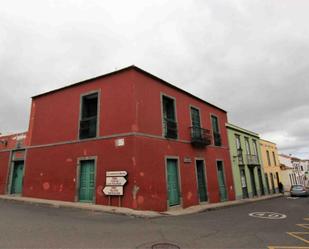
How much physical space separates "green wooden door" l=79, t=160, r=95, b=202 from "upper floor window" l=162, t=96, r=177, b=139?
421 centimetres

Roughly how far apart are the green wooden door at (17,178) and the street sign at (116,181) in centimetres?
716

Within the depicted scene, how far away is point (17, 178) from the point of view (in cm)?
1384

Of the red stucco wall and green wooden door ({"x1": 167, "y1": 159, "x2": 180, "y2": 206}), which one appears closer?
green wooden door ({"x1": 167, "y1": 159, "x2": 180, "y2": 206})

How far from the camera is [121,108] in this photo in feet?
34.7

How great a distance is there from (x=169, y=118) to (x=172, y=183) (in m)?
3.71

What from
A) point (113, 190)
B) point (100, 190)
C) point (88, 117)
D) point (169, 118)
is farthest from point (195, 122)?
point (100, 190)

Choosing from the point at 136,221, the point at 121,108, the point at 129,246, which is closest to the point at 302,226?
the point at 136,221

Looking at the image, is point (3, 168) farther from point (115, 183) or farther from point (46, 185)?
point (115, 183)

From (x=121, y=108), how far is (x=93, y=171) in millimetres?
3362

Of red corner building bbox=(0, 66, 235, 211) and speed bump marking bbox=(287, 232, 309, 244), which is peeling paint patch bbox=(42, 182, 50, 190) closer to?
red corner building bbox=(0, 66, 235, 211)

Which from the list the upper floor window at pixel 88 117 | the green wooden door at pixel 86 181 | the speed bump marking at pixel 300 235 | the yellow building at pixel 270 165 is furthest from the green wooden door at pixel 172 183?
the yellow building at pixel 270 165

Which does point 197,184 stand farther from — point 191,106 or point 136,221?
point 136,221

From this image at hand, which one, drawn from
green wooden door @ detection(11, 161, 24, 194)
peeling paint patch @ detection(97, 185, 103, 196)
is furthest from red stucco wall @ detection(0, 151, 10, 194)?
peeling paint patch @ detection(97, 185, 103, 196)

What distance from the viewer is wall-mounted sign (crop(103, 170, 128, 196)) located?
9.45 metres
